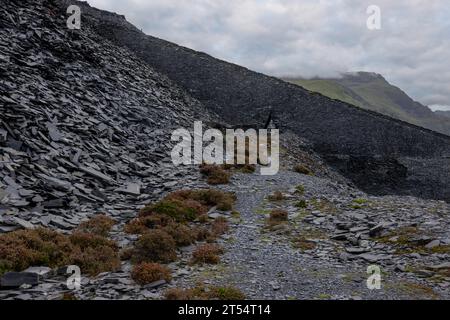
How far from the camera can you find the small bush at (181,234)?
49.2 feet

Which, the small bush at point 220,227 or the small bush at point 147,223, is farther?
the small bush at point 220,227

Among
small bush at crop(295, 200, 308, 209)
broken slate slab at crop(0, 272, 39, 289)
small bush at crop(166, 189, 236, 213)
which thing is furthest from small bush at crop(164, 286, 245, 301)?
small bush at crop(295, 200, 308, 209)

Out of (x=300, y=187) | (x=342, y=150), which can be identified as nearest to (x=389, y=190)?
(x=342, y=150)

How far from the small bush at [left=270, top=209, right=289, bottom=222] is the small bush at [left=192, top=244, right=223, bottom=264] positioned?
4.88 meters

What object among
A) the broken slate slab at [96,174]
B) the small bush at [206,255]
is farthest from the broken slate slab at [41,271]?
the broken slate slab at [96,174]

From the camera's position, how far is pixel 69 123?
993 inches

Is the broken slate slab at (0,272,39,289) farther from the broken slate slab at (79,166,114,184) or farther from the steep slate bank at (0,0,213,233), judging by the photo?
the broken slate slab at (79,166,114,184)

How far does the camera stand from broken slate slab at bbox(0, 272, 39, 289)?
10695 mm

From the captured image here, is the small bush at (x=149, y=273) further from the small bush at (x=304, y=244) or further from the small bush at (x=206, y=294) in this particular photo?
the small bush at (x=304, y=244)

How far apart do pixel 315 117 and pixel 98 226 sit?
41.3 m

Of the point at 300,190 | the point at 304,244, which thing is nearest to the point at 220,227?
the point at 304,244

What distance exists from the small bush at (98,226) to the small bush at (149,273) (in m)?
4.18

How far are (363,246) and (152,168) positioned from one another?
1466cm
